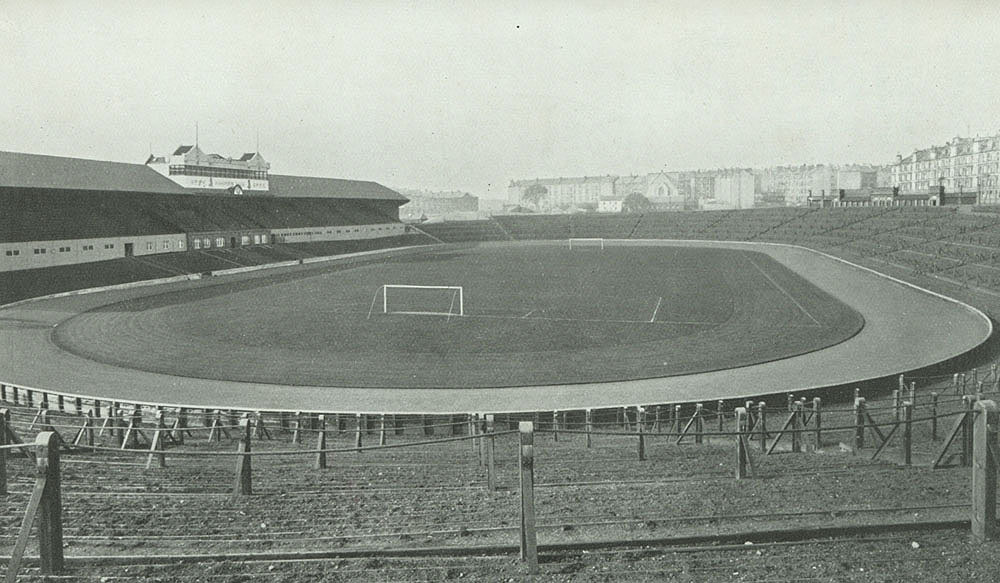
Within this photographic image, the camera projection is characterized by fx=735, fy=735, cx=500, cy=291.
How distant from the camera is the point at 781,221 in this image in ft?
310

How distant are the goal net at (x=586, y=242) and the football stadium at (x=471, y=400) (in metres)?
21.2

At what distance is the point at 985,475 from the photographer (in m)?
6.73

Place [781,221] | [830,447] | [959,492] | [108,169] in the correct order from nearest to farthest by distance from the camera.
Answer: [959,492]
[830,447]
[108,169]
[781,221]

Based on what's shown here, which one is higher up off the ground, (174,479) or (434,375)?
(174,479)

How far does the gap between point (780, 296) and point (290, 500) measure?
128ft

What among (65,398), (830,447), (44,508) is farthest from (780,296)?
(44,508)

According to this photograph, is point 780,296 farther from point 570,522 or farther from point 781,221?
point 781,221

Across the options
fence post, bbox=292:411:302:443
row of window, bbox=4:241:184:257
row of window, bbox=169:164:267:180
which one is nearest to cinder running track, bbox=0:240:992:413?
fence post, bbox=292:411:302:443

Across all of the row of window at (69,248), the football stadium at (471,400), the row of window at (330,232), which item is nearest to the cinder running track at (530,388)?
the football stadium at (471,400)

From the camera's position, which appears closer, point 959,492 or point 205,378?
point 959,492

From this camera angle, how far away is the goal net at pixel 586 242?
3858 inches

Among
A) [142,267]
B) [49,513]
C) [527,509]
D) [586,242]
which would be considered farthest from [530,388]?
[586,242]

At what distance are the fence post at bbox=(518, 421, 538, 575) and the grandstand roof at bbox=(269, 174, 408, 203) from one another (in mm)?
83293

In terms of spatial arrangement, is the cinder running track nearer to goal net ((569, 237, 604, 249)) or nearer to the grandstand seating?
the grandstand seating
